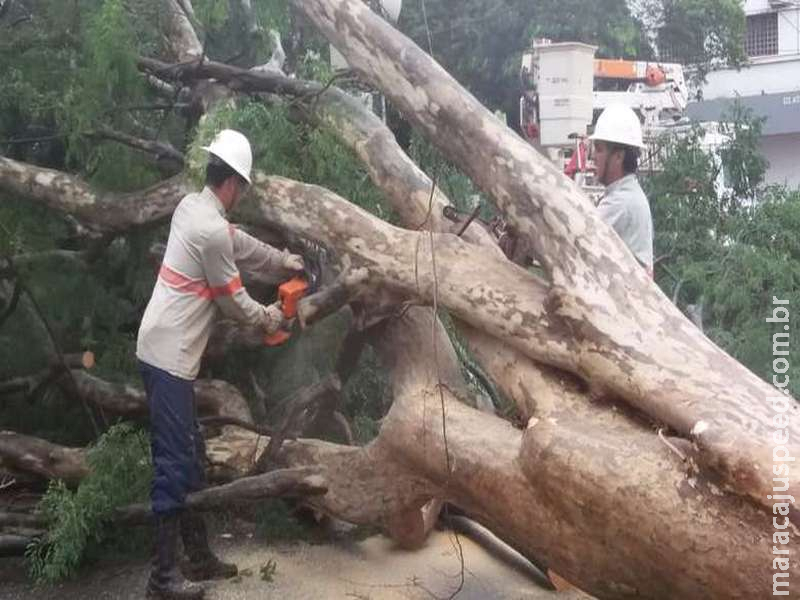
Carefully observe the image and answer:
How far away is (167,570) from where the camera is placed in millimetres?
4082

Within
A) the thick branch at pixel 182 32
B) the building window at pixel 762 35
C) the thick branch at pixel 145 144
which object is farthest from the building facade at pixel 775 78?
the thick branch at pixel 145 144

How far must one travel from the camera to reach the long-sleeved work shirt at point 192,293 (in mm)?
3945

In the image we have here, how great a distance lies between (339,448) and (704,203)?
3533 mm

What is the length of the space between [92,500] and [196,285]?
100 cm

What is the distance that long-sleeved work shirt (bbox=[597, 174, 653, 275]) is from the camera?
4320 millimetres

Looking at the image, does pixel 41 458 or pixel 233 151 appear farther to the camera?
pixel 41 458

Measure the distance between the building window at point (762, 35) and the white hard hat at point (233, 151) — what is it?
68.0ft

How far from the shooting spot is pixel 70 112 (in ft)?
17.1

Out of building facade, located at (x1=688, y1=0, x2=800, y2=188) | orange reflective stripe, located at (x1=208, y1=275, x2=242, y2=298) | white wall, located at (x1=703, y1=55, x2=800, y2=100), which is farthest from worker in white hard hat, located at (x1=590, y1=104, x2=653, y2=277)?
white wall, located at (x1=703, y1=55, x2=800, y2=100)

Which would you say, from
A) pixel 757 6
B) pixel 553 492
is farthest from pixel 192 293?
pixel 757 6

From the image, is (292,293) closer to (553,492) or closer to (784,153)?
(553,492)

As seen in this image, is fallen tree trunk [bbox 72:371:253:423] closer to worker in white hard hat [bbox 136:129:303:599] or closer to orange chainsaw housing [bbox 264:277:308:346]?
orange chainsaw housing [bbox 264:277:308:346]

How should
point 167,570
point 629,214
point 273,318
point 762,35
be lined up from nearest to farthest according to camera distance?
point 167,570 → point 273,318 → point 629,214 → point 762,35

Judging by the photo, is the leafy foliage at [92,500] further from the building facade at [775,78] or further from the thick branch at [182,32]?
the building facade at [775,78]
